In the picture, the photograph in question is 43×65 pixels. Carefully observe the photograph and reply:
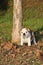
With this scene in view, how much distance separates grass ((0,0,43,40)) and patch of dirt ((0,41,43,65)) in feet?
10.4

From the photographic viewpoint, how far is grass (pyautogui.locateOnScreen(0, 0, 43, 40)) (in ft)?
51.0

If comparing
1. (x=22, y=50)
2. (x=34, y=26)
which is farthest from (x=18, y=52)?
(x=34, y=26)

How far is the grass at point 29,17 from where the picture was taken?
15.5 metres

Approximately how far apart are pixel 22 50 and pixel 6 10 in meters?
11.0

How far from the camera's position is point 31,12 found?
20453 millimetres

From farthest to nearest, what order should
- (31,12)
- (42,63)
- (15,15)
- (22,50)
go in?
(31,12) < (15,15) < (22,50) < (42,63)

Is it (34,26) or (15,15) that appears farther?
(34,26)

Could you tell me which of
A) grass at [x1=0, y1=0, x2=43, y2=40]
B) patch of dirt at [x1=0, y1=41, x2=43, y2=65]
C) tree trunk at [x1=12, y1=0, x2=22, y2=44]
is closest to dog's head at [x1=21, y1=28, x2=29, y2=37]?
patch of dirt at [x1=0, y1=41, x2=43, y2=65]

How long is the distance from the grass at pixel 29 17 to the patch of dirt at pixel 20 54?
10.4 ft

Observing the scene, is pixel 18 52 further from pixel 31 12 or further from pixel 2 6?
pixel 2 6

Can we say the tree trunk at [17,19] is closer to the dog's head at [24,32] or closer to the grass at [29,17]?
the dog's head at [24,32]

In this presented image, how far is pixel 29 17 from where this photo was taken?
1947cm

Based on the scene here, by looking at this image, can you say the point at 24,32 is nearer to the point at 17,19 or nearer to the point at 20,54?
the point at 20,54

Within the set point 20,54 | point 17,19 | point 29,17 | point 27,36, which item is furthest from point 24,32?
point 29,17
